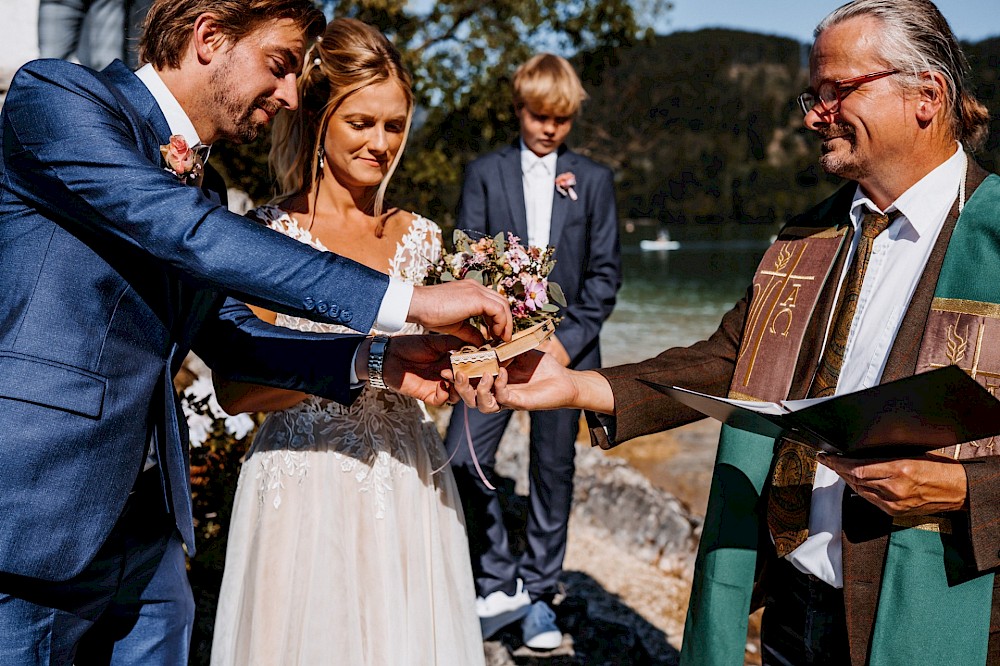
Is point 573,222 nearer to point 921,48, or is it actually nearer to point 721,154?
point 921,48

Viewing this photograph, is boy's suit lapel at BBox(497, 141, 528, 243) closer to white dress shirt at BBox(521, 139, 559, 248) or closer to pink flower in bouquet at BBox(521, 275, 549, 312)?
white dress shirt at BBox(521, 139, 559, 248)

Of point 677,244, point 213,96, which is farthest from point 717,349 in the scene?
point 677,244

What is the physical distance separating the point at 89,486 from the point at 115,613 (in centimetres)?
61

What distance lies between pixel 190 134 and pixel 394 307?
73cm

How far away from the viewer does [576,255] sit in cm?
495

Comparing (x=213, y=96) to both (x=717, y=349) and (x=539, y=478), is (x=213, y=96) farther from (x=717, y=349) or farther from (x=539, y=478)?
(x=539, y=478)

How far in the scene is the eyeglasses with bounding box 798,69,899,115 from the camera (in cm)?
215

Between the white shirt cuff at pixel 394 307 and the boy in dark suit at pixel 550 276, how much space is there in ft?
8.61

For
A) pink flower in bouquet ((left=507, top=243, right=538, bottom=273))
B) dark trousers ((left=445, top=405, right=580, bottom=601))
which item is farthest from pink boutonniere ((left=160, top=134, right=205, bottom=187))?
dark trousers ((left=445, top=405, right=580, bottom=601))

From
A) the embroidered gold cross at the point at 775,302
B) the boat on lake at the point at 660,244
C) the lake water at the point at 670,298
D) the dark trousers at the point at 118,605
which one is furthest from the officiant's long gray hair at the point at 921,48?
the boat on lake at the point at 660,244

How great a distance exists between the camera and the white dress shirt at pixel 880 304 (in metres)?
2.15

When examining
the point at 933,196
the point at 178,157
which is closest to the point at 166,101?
the point at 178,157

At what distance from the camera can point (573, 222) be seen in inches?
194

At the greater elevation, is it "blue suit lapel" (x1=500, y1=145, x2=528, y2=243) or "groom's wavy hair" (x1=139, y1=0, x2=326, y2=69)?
"groom's wavy hair" (x1=139, y1=0, x2=326, y2=69)
